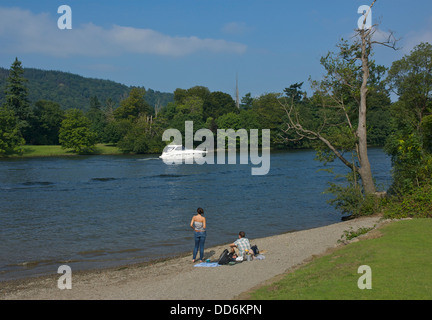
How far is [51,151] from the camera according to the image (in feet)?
346

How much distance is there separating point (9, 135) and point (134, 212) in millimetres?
71698

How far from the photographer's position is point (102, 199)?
41.2 m

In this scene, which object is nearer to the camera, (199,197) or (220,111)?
(199,197)

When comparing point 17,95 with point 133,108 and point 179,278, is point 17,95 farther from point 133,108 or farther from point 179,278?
point 179,278

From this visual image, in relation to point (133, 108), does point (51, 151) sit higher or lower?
lower

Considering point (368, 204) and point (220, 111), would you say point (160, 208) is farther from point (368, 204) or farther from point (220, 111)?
point (220, 111)

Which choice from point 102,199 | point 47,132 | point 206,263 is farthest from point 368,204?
point 47,132

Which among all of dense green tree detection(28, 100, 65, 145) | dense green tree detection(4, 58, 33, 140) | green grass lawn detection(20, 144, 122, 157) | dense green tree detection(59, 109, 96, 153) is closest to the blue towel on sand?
green grass lawn detection(20, 144, 122, 157)

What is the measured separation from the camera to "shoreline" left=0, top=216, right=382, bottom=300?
12750 millimetres

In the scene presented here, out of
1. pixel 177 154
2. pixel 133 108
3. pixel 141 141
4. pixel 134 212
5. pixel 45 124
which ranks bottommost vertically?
pixel 134 212

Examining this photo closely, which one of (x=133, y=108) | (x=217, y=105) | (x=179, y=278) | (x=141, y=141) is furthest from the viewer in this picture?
Result: (x=217, y=105)

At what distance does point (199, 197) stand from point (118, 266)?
2195cm

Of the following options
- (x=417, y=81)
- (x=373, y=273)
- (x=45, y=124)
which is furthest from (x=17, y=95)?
(x=373, y=273)

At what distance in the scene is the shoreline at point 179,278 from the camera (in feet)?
41.8
